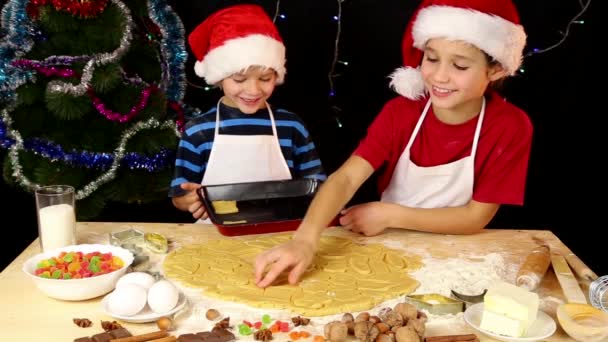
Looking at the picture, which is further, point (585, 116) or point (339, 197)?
point (585, 116)

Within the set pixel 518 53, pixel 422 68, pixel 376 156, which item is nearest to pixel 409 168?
pixel 376 156

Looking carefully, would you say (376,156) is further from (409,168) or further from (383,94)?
(383,94)

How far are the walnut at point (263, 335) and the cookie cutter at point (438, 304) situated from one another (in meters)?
0.34

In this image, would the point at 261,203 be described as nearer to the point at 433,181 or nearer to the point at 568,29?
the point at 433,181

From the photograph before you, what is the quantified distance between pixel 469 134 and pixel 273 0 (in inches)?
51.7

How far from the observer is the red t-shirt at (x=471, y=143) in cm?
209

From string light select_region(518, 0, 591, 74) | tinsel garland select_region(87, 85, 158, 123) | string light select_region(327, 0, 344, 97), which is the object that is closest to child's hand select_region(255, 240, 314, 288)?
tinsel garland select_region(87, 85, 158, 123)

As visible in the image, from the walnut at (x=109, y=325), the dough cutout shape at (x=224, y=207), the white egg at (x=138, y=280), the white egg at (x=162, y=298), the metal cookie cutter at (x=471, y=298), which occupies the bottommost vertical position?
the metal cookie cutter at (x=471, y=298)

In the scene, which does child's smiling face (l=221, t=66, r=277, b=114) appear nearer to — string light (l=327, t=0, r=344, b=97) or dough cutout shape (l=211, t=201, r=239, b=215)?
dough cutout shape (l=211, t=201, r=239, b=215)

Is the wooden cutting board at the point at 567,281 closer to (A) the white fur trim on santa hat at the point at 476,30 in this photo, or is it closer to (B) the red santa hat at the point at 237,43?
(A) the white fur trim on santa hat at the point at 476,30

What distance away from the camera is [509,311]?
4.42 feet

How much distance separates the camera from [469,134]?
218 centimetres

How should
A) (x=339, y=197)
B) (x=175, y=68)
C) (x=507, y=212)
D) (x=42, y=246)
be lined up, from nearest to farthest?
Result: (x=42, y=246), (x=339, y=197), (x=175, y=68), (x=507, y=212)

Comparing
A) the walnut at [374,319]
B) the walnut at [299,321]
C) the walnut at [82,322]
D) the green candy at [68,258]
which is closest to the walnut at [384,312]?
the walnut at [374,319]
